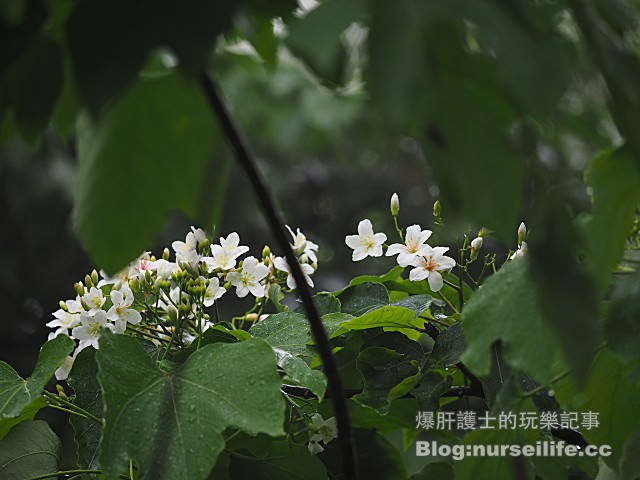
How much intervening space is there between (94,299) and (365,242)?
24 centimetres

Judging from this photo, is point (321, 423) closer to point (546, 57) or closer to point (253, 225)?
point (546, 57)

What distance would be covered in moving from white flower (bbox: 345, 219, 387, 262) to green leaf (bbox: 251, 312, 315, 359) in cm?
11

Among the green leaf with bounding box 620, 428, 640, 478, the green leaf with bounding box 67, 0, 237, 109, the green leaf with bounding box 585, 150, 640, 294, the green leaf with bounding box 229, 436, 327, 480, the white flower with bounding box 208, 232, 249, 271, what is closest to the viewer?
the green leaf with bounding box 67, 0, 237, 109

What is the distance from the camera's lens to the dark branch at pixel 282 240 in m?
0.26

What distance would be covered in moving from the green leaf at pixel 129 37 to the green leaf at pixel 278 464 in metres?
0.39

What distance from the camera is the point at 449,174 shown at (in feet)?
0.68

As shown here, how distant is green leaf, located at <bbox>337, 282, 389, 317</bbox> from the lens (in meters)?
0.63

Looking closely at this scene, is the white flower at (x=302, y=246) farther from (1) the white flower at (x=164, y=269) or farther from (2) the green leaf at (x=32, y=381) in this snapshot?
(2) the green leaf at (x=32, y=381)

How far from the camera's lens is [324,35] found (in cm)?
20

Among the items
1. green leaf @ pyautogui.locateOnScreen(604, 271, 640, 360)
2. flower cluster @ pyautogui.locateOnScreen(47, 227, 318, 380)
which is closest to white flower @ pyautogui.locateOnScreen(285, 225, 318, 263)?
flower cluster @ pyautogui.locateOnScreen(47, 227, 318, 380)

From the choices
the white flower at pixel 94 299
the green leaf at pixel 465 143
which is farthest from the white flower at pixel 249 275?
the green leaf at pixel 465 143

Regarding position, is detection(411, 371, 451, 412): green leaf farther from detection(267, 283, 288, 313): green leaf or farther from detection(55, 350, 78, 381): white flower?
detection(55, 350, 78, 381): white flower

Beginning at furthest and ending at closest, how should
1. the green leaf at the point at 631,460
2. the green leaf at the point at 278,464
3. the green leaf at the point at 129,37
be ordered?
the green leaf at the point at 278,464
the green leaf at the point at 631,460
the green leaf at the point at 129,37

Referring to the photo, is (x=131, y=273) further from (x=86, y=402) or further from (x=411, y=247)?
(x=411, y=247)
